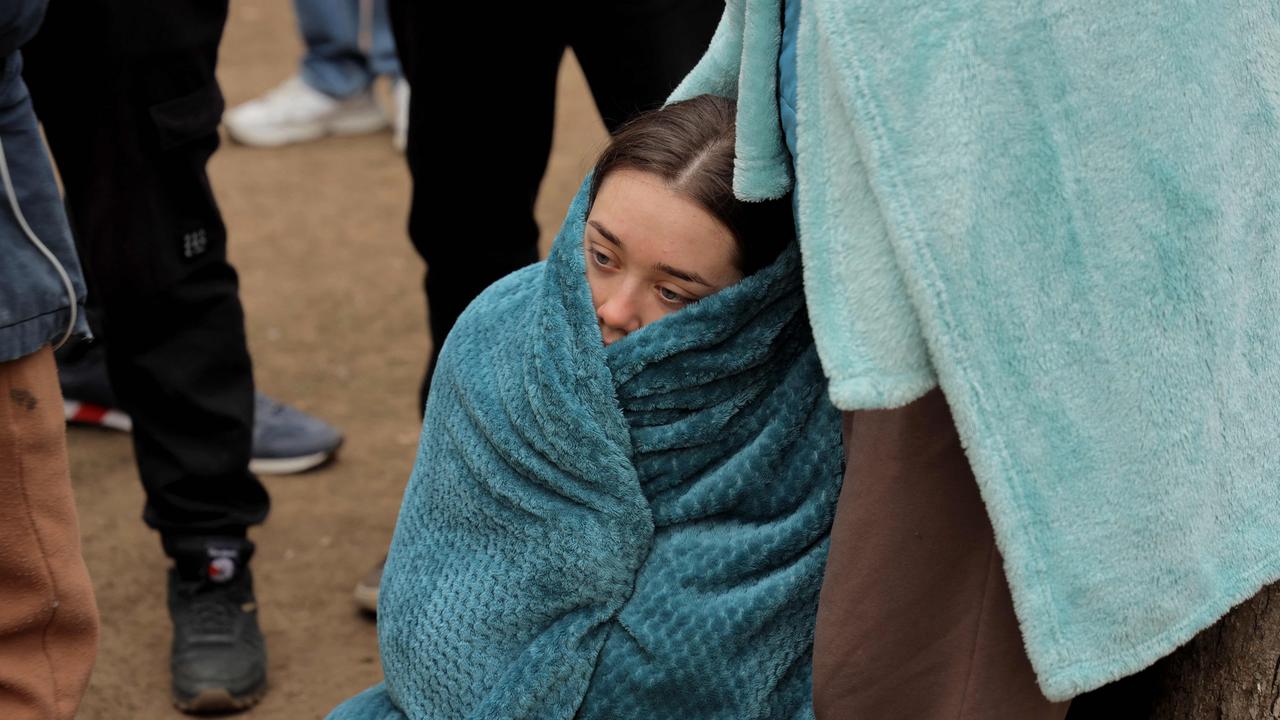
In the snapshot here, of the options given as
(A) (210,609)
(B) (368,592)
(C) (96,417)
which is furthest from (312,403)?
(A) (210,609)

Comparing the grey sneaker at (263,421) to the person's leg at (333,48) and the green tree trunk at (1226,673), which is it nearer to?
the green tree trunk at (1226,673)

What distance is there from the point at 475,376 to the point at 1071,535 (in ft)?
2.63

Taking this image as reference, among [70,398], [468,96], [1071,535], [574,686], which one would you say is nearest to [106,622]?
[70,398]

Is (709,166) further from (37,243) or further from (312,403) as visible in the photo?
(312,403)

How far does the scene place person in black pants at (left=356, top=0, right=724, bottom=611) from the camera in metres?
2.48

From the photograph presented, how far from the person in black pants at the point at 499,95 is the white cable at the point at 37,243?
0.86 metres

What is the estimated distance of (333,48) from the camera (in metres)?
5.90

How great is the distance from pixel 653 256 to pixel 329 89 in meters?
4.44

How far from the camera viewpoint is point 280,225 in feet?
16.7

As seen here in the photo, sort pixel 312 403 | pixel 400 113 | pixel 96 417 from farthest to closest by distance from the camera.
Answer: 1. pixel 400 113
2. pixel 312 403
3. pixel 96 417

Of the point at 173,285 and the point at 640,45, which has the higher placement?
the point at 640,45

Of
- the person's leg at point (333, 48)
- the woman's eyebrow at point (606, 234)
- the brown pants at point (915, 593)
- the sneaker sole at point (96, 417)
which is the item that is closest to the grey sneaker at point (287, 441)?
the sneaker sole at point (96, 417)

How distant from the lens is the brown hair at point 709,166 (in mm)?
1772

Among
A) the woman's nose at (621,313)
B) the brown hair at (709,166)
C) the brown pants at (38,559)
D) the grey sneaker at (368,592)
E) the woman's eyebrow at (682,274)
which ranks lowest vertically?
the grey sneaker at (368,592)
